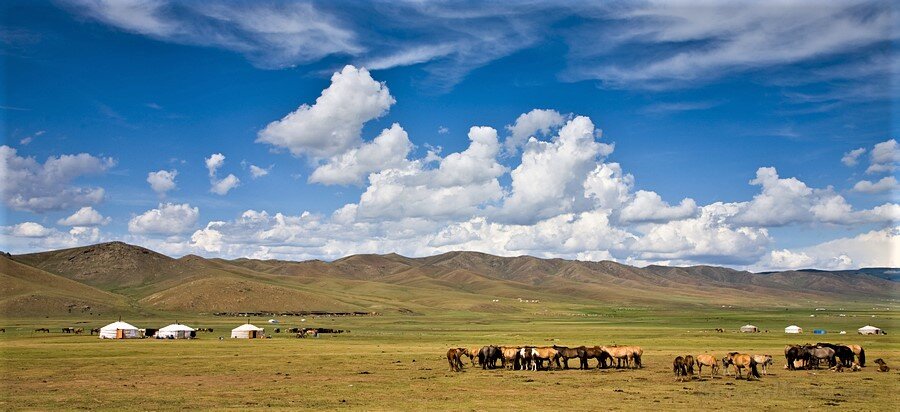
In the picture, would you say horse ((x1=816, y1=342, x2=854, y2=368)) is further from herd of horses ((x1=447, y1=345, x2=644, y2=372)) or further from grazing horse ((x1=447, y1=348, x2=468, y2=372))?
grazing horse ((x1=447, y1=348, x2=468, y2=372))

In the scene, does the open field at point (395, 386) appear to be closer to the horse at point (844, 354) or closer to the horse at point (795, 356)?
the horse at point (795, 356)

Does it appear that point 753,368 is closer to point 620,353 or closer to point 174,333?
point 620,353

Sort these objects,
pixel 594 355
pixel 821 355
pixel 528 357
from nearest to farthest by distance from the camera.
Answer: pixel 821 355 < pixel 528 357 < pixel 594 355

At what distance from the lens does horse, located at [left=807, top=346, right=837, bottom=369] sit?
45594 mm

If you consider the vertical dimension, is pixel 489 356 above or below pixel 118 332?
below

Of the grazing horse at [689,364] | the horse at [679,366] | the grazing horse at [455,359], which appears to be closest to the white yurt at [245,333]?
the grazing horse at [455,359]

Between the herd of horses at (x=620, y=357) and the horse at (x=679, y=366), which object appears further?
the herd of horses at (x=620, y=357)

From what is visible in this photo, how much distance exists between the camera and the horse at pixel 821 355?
45.6 meters

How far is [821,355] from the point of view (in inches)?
1796

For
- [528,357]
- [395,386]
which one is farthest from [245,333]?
[395,386]

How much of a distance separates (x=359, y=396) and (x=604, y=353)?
1917cm

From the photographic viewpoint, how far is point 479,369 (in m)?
47.5

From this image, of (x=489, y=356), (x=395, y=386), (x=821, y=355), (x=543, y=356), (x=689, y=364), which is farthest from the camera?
(x=489, y=356)

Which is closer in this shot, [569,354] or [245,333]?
[569,354]
